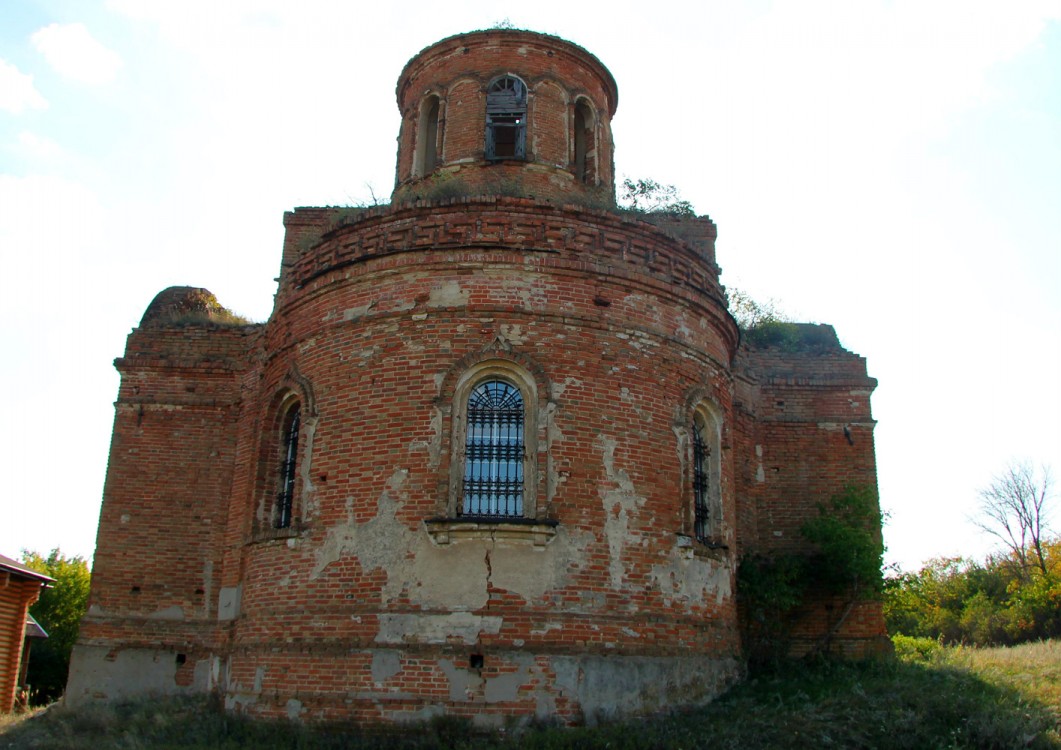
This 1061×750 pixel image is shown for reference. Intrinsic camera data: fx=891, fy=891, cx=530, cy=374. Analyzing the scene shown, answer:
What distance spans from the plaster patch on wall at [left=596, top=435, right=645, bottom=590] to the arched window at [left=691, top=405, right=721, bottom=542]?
4.22 ft

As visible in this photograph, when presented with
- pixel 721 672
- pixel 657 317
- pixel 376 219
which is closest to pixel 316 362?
pixel 376 219

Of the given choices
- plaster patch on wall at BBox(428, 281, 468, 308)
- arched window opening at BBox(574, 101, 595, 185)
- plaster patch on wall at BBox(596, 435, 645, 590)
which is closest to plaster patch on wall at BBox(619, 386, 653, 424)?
plaster patch on wall at BBox(596, 435, 645, 590)

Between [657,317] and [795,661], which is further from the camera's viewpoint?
[795,661]

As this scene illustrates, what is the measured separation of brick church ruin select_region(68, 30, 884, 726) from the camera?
32.5ft

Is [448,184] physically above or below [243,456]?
above

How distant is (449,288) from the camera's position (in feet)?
36.5

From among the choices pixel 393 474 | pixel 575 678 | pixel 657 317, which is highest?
pixel 657 317

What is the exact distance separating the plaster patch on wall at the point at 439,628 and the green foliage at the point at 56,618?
19.7 meters

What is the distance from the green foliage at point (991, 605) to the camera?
2591cm

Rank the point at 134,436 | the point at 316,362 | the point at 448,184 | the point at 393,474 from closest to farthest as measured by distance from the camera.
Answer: the point at 393,474 < the point at 316,362 < the point at 448,184 < the point at 134,436

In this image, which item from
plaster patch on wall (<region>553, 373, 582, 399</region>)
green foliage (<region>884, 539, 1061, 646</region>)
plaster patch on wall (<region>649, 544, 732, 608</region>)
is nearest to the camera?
plaster patch on wall (<region>649, 544, 732, 608</region>)

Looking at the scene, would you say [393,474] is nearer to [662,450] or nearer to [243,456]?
[662,450]

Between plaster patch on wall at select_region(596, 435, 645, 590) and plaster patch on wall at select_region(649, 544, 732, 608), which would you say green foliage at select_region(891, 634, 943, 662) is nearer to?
plaster patch on wall at select_region(649, 544, 732, 608)

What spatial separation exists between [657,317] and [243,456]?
6.70 m
